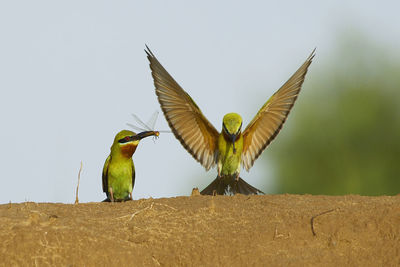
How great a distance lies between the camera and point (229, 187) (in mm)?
7875

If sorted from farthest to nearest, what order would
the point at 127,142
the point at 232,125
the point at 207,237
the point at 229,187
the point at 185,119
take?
the point at 185,119 → the point at 229,187 → the point at 232,125 → the point at 127,142 → the point at 207,237

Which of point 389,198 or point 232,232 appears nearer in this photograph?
point 232,232

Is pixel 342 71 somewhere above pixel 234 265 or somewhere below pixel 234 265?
above

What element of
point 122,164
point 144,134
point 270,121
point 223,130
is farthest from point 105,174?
point 270,121

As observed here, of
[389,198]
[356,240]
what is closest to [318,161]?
[389,198]

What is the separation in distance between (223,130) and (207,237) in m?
2.96

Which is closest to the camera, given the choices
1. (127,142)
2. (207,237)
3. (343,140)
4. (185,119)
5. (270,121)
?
(207,237)

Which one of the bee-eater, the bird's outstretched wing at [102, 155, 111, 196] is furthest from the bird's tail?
the bird's outstretched wing at [102, 155, 111, 196]

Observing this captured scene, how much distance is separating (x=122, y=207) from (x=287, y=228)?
4.73 feet

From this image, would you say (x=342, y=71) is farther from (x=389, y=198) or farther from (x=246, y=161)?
(x=389, y=198)

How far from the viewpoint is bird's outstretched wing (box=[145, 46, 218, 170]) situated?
312 inches

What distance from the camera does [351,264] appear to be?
4781mm

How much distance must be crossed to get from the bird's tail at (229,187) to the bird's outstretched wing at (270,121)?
331 mm

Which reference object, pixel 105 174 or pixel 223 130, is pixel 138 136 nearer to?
pixel 105 174
